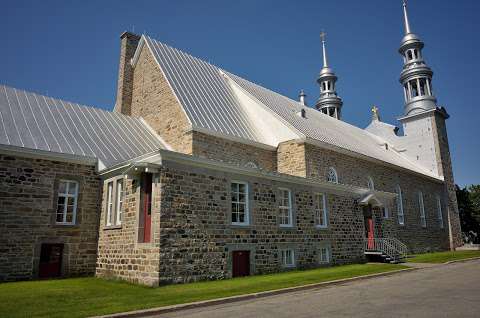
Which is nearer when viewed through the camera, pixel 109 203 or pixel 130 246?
pixel 130 246

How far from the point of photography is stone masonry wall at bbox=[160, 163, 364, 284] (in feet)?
38.8

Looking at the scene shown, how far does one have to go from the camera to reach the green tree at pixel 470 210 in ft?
142

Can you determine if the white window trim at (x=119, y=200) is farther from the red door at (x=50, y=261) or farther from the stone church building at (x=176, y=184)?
the red door at (x=50, y=261)

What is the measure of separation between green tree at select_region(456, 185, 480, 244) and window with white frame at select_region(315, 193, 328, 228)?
3359cm

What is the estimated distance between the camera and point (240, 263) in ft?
45.3

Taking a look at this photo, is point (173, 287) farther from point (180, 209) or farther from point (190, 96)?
point (190, 96)

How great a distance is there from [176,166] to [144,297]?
4.44 metres

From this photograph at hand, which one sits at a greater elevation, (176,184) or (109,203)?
(176,184)

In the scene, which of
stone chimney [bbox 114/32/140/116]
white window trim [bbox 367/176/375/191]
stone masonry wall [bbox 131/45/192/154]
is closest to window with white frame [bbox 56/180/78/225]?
stone masonry wall [bbox 131/45/192/154]

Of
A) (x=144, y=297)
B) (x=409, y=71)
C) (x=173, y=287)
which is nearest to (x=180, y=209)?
(x=173, y=287)

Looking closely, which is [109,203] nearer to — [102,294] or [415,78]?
[102,294]

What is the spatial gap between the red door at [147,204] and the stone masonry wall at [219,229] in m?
0.95

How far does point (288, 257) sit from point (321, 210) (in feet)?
10.5

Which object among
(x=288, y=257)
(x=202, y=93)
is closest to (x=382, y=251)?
(x=288, y=257)
